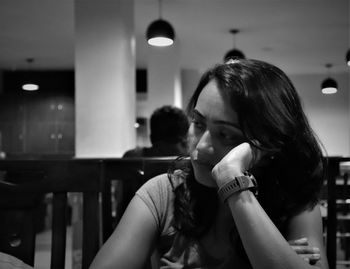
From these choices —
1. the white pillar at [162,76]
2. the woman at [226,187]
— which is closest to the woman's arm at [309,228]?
the woman at [226,187]

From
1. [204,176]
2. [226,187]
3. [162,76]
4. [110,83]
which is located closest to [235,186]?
[226,187]

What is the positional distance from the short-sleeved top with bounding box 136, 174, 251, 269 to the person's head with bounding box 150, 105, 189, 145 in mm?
1833

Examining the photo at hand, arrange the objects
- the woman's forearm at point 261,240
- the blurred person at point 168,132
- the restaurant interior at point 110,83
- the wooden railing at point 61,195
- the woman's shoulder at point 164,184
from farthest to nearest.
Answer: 1. the blurred person at point 168,132
2. the restaurant interior at point 110,83
3. the wooden railing at point 61,195
4. the woman's shoulder at point 164,184
5. the woman's forearm at point 261,240

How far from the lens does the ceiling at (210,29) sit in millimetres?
5859

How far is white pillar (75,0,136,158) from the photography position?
4473 millimetres

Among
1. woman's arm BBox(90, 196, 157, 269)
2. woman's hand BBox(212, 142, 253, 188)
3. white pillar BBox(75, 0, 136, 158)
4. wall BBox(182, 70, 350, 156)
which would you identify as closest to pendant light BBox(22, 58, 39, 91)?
white pillar BBox(75, 0, 136, 158)

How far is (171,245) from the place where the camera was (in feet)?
3.65

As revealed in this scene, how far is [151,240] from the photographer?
1092 millimetres

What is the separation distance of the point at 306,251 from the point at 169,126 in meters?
2.04

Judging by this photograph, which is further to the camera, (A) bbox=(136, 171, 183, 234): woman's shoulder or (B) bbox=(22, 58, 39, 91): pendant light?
(B) bbox=(22, 58, 39, 91): pendant light

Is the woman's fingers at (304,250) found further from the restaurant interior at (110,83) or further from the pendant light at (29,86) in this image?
the pendant light at (29,86)

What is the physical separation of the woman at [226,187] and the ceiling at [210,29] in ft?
15.6

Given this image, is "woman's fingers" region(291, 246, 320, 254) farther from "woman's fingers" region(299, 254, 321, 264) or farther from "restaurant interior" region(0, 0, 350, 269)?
"restaurant interior" region(0, 0, 350, 269)

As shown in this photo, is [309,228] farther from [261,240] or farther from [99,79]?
[99,79]
